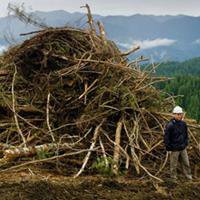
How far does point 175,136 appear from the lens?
7773 millimetres

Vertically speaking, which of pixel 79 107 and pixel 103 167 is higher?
pixel 79 107

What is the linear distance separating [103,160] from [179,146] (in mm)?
1147

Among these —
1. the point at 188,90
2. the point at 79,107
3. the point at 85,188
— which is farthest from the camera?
the point at 188,90

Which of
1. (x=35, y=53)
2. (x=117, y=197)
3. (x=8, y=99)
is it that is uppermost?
(x=35, y=53)

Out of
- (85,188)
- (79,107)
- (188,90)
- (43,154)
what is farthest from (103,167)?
(188,90)

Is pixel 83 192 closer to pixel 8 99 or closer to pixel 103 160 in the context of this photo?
pixel 103 160

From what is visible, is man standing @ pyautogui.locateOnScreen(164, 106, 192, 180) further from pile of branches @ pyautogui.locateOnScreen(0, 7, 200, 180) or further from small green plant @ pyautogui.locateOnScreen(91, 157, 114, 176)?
small green plant @ pyautogui.locateOnScreen(91, 157, 114, 176)

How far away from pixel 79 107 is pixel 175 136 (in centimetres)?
190

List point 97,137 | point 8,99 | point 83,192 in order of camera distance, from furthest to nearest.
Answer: point 8,99 < point 97,137 < point 83,192

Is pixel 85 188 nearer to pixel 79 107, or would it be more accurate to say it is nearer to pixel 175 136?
pixel 175 136

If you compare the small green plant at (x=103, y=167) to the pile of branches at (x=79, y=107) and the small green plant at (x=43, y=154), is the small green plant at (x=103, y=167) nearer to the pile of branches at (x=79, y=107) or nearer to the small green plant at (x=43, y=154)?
the pile of branches at (x=79, y=107)

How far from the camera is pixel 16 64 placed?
32.1 feet

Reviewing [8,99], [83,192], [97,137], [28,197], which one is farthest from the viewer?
[8,99]

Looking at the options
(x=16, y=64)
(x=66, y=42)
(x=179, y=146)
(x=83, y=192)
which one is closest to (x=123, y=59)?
(x=66, y=42)
